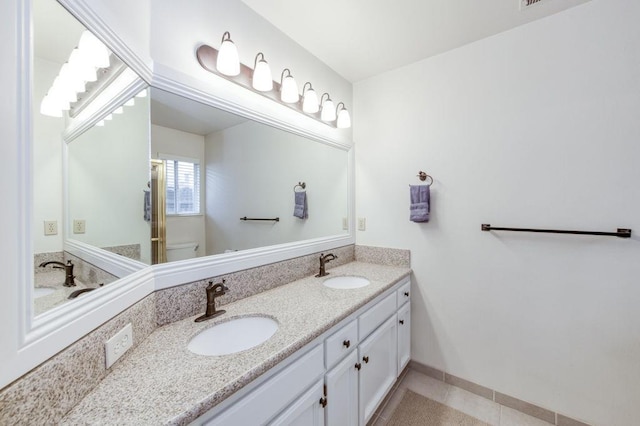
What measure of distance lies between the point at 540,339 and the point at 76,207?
241 centimetres

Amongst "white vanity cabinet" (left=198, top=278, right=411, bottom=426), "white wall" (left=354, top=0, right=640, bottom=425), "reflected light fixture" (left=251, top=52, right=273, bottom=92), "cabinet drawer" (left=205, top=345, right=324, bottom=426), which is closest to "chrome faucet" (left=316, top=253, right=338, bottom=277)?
"white vanity cabinet" (left=198, top=278, right=411, bottom=426)

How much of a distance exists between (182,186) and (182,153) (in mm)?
161

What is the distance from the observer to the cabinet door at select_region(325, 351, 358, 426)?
1182 millimetres

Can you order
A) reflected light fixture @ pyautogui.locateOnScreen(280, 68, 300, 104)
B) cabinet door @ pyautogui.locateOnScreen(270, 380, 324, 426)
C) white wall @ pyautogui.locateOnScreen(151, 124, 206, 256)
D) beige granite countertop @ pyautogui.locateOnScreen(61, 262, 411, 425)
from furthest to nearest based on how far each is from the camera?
1. reflected light fixture @ pyautogui.locateOnScreen(280, 68, 300, 104)
2. white wall @ pyautogui.locateOnScreen(151, 124, 206, 256)
3. cabinet door @ pyautogui.locateOnScreen(270, 380, 324, 426)
4. beige granite countertop @ pyautogui.locateOnScreen(61, 262, 411, 425)

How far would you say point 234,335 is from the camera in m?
1.19

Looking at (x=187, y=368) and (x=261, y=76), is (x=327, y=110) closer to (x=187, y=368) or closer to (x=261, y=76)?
(x=261, y=76)

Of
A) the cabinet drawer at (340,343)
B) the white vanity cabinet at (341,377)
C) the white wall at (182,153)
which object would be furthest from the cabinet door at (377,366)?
the white wall at (182,153)

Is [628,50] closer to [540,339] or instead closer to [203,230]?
[540,339]

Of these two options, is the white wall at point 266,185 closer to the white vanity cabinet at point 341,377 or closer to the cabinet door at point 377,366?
the white vanity cabinet at point 341,377

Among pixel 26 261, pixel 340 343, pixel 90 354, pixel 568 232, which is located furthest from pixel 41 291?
pixel 568 232

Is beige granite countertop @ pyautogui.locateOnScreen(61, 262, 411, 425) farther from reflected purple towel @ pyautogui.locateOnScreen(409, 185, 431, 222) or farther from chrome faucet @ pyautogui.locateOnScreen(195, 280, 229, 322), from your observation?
reflected purple towel @ pyautogui.locateOnScreen(409, 185, 431, 222)

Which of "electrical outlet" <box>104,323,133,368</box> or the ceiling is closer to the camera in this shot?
"electrical outlet" <box>104,323,133,368</box>

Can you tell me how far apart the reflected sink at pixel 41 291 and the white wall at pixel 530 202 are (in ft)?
6.47

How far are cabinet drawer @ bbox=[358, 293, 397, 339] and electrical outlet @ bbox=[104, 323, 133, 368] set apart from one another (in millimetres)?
1013
